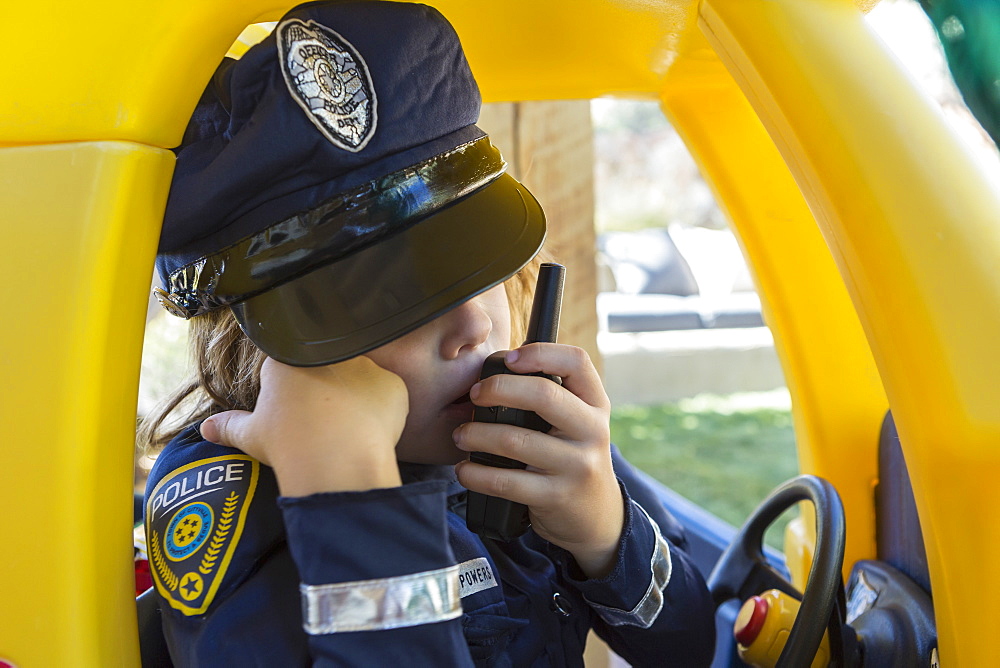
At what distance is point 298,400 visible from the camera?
2.44ft

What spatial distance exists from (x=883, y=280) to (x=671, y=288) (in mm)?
5966

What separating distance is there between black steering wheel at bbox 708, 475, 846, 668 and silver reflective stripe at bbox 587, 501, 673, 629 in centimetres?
15

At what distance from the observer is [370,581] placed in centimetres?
69

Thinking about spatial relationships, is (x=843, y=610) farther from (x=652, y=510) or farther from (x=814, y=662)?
(x=652, y=510)

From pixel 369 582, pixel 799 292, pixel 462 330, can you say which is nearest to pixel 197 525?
pixel 369 582

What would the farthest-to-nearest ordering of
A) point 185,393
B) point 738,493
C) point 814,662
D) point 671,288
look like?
1. point 671,288
2. point 738,493
3. point 185,393
4. point 814,662

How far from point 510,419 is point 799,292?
2.08 feet

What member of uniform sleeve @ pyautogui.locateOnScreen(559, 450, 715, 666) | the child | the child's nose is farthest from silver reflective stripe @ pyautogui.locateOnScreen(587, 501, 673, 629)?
the child's nose

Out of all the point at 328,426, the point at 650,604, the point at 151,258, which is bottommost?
the point at 650,604

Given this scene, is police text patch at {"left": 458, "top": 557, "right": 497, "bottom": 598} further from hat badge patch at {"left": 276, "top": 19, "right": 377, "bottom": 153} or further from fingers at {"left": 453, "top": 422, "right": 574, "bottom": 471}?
hat badge patch at {"left": 276, "top": 19, "right": 377, "bottom": 153}

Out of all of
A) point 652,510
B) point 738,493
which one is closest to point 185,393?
point 652,510

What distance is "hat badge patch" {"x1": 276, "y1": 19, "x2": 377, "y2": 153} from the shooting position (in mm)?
726

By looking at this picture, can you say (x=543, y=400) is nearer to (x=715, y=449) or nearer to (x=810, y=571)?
(x=810, y=571)

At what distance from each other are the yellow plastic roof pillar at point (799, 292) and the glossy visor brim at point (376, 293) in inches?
22.5
